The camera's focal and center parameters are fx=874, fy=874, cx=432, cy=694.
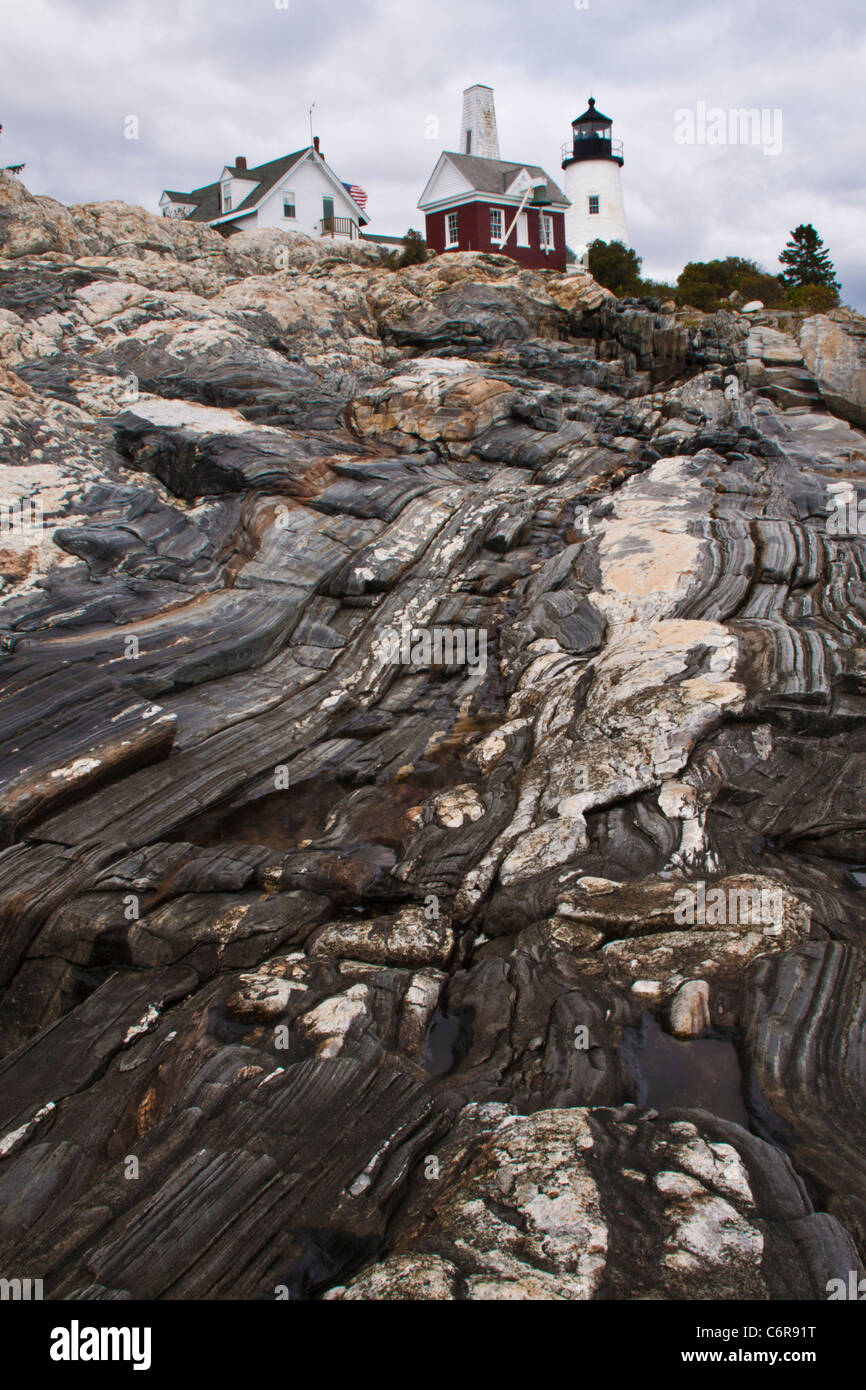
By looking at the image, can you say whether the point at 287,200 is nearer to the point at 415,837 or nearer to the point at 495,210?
the point at 495,210

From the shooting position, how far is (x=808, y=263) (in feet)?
205

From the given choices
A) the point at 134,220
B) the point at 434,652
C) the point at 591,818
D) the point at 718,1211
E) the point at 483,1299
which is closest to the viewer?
the point at 483,1299

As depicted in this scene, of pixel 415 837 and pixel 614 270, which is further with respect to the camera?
pixel 614 270

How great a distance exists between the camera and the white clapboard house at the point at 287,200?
6856cm

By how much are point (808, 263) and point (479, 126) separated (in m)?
29.3

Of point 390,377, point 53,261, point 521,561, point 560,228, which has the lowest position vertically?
point 521,561

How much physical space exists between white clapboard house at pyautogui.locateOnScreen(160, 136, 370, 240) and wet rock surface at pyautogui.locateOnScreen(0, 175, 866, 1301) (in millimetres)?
44515

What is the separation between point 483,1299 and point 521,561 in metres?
17.8

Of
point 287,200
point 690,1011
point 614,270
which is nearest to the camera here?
point 690,1011

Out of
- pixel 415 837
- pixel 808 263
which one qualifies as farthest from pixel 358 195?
pixel 415 837

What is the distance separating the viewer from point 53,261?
33.9 m

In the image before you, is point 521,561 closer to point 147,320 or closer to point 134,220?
point 147,320

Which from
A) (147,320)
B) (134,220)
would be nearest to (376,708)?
(147,320)

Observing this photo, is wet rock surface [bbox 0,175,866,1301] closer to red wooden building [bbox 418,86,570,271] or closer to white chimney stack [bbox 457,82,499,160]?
red wooden building [bbox 418,86,570,271]
